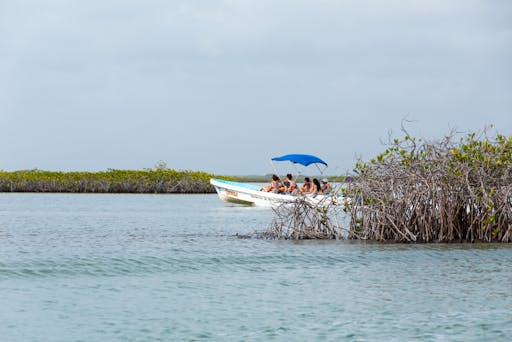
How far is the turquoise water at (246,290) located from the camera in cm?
986

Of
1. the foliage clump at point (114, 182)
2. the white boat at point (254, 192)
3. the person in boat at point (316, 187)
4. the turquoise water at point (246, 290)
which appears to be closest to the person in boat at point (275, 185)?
the white boat at point (254, 192)

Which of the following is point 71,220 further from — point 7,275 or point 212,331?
point 212,331

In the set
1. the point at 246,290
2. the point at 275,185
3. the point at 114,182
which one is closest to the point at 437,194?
the point at 246,290

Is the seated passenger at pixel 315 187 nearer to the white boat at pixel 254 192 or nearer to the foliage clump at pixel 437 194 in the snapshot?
the white boat at pixel 254 192

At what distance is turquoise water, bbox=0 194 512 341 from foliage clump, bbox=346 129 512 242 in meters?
0.62

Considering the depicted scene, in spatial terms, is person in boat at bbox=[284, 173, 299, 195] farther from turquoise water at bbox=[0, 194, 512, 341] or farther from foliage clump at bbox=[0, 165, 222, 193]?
foliage clump at bbox=[0, 165, 222, 193]

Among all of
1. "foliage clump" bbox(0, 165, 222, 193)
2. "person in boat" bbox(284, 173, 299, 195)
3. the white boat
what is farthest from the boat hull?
"foliage clump" bbox(0, 165, 222, 193)

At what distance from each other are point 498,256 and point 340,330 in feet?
24.3

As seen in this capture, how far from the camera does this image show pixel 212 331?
982 centimetres

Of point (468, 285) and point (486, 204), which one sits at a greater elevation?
point (486, 204)

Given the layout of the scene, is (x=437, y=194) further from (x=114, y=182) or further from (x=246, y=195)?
(x=114, y=182)

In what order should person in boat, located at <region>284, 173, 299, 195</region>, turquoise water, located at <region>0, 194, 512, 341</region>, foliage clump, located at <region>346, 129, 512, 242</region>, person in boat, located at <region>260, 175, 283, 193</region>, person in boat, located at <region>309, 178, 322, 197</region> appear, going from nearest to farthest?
turquoise water, located at <region>0, 194, 512, 341</region> < foliage clump, located at <region>346, 129, 512, 242</region> < person in boat, located at <region>309, 178, 322, 197</region> < person in boat, located at <region>284, 173, 299, 195</region> < person in boat, located at <region>260, 175, 283, 193</region>

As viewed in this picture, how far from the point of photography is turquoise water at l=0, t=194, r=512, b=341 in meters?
9.86

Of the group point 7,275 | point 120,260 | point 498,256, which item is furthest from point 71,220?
point 498,256
